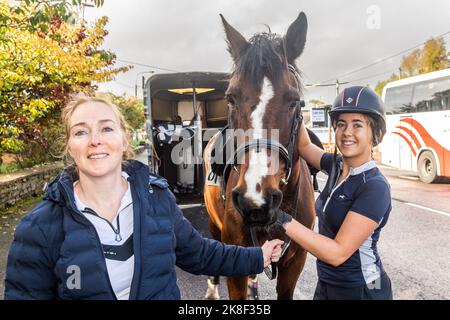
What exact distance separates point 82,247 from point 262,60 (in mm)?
1600

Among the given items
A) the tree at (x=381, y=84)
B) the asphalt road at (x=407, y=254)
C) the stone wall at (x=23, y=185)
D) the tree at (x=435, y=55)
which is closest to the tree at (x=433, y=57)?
the tree at (x=435, y=55)

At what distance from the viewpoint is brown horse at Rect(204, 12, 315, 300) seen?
6.13ft

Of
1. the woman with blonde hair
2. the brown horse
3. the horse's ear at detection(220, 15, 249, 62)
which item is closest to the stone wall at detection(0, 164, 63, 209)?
the brown horse

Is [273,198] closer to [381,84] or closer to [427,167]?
[427,167]

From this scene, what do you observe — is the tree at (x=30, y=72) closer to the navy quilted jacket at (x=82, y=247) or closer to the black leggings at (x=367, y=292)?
the navy quilted jacket at (x=82, y=247)

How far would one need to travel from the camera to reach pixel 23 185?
820 cm

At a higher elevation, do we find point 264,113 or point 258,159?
point 264,113

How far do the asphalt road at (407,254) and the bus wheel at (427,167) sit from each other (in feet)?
12.1

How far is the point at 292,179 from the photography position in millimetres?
2547

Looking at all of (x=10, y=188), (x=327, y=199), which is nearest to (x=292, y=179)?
(x=327, y=199)

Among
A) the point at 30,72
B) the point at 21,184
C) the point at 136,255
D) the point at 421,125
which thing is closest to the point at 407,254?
the point at 136,255

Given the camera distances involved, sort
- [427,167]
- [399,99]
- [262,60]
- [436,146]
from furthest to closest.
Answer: [399,99]
[427,167]
[436,146]
[262,60]

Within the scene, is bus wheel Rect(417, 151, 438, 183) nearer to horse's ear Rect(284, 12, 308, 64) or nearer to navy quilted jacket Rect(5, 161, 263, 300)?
horse's ear Rect(284, 12, 308, 64)

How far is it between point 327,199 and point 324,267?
0.41m
